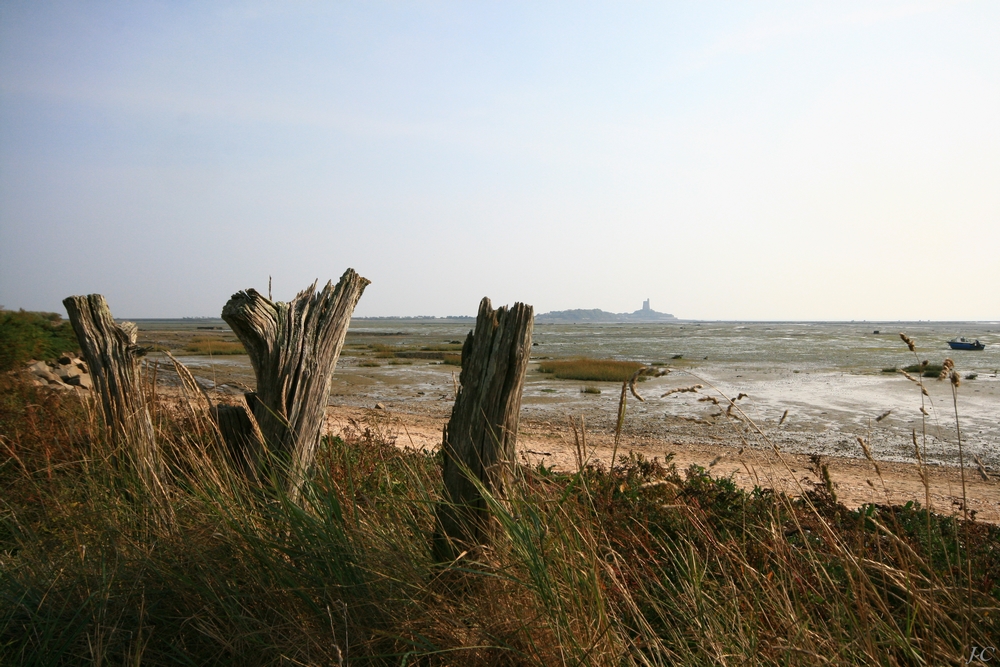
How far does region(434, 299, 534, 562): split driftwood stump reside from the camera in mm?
2752

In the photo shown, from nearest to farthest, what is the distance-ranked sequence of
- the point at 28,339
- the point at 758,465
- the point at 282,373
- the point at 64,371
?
1. the point at 282,373
2. the point at 758,465
3. the point at 28,339
4. the point at 64,371

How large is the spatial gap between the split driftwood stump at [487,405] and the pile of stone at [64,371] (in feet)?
37.6

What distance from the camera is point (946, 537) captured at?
15.7 feet

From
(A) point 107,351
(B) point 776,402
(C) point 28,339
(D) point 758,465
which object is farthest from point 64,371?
(B) point 776,402

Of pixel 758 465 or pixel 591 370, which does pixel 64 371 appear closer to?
pixel 758 465

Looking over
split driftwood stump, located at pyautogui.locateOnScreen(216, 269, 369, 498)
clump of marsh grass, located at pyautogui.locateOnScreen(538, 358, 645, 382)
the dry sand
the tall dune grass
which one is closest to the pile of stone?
the dry sand

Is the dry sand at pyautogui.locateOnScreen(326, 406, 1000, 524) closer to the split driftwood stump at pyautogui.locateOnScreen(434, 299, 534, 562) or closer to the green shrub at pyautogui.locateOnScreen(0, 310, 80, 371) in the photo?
the split driftwood stump at pyautogui.locateOnScreen(434, 299, 534, 562)

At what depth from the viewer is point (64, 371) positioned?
13.5 m

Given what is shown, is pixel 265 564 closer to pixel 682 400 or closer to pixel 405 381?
pixel 682 400

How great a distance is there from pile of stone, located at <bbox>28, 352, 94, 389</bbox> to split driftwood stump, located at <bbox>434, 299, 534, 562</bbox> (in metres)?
11.5

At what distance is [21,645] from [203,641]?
25.4 inches

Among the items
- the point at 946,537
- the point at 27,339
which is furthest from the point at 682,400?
the point at 27,339

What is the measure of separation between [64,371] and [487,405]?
14.1m

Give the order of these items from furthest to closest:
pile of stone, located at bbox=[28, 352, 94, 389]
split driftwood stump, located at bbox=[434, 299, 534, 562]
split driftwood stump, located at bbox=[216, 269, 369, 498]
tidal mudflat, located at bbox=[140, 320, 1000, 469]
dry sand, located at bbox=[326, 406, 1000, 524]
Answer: tidal mudflat, located at bbox=[140, 320, 1000, 469] < pile of stone, located at bbox=[28, 352, 94, 389] < dry sand, located at bbox=[326, 406, 1000, 524] < split driftwood stump, located at bbox=[216, 269, 369, 498] < split driftwood stump, located at bbox=[434, 299, 534, 562]
